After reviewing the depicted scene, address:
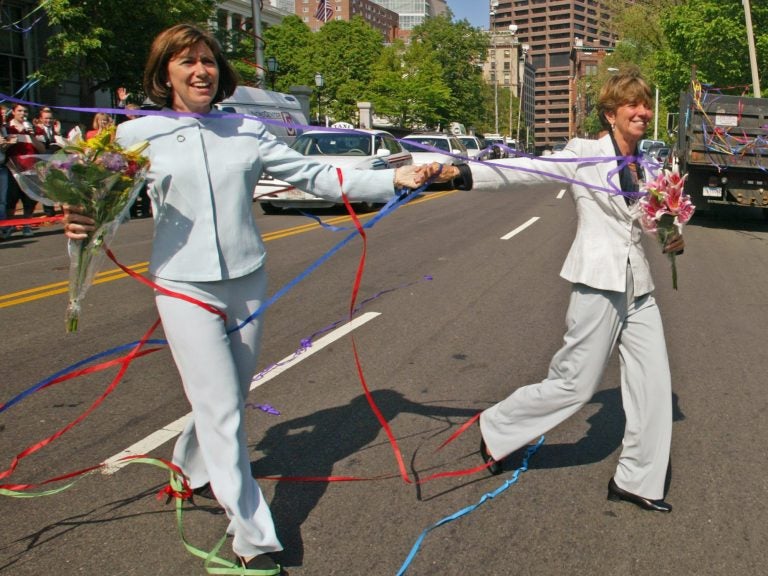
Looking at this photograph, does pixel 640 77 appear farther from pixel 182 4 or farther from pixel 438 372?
pixel 182 4

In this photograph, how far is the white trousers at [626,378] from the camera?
3559 mm

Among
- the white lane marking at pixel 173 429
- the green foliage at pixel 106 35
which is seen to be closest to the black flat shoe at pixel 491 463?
the white lane marking at pixel 173 429

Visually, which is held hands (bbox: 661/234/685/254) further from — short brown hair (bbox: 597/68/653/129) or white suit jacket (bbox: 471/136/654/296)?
short brown hair (bbox: 597/68/653/129)

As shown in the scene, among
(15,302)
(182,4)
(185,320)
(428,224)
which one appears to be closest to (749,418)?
(185,320)

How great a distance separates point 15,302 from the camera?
26.7ft

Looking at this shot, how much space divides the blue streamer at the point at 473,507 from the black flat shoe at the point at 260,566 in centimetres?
47

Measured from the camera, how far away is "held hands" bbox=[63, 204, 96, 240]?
294 centimetres

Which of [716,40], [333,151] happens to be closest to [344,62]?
[716,40]

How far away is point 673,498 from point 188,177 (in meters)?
2.55

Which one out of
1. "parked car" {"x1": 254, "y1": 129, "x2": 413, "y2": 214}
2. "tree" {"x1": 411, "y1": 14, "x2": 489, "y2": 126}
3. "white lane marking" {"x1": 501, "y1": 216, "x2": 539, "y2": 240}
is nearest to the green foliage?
"parked car" {"x1": 254, "y1": 129, "x2": 413, "y2": 214}

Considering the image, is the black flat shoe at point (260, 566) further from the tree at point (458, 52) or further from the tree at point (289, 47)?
the tree at point (458, 52)

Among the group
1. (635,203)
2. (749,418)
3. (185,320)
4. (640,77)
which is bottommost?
(749,418)

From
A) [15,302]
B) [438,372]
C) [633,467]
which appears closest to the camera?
[633,467]

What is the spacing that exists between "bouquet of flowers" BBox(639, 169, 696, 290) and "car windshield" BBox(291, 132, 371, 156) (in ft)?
47.3
